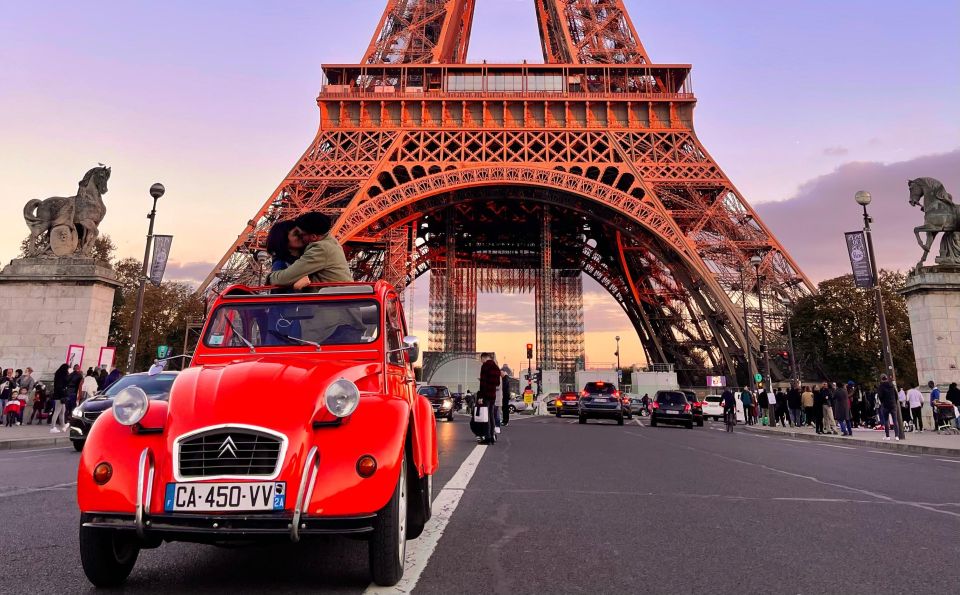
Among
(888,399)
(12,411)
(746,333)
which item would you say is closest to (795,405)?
(746,333)

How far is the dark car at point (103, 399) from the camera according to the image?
10.1 m

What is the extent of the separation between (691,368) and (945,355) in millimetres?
25321

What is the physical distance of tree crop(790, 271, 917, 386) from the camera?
3903 cm

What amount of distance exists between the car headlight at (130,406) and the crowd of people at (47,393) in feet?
43.1

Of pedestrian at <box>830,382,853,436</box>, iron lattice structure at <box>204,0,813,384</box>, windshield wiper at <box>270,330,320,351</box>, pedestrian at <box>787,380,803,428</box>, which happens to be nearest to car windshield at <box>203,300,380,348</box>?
windshield wiper at <box>270,330,320,351</box>

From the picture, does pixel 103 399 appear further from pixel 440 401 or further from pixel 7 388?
pixel 440 401

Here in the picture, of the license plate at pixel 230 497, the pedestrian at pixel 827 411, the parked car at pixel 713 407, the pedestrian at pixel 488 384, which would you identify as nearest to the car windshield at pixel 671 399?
the pedestrian at pixel 827 411

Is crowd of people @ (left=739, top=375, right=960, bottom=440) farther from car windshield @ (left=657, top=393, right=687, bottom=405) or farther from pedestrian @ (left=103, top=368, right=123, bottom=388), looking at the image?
pedestrian @ (left=103, top=368, right=123, bottom=388)

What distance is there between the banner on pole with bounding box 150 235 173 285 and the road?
1273cm

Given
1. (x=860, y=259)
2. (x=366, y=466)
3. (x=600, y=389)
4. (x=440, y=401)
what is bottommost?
(x=366, y=466)

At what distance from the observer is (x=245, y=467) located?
2936 mm

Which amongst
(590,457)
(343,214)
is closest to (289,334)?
(590,457)

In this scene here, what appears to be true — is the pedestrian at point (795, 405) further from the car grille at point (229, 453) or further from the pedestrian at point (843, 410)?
the car grille at point (229, 453)

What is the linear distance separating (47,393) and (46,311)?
224cm
